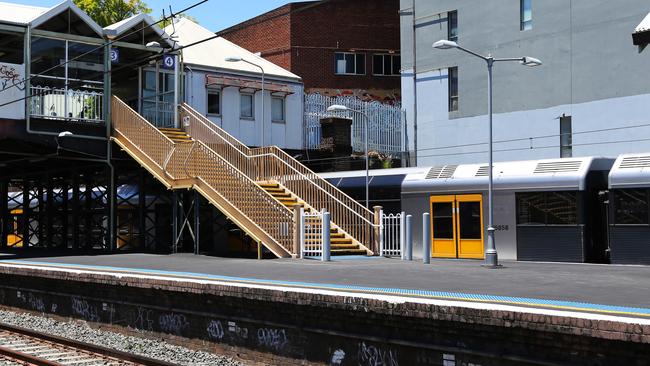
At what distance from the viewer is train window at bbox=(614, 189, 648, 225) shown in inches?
761

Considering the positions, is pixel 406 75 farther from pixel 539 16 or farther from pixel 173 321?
pixel 173 321

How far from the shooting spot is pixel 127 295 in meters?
15.4

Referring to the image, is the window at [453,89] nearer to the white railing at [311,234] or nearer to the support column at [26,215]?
the white railing at [311,234]

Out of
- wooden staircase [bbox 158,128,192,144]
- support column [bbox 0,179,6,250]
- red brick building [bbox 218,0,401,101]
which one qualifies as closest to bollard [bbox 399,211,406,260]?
wooden staircase [bbox 158,128,192,144]

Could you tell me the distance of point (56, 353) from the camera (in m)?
13.4

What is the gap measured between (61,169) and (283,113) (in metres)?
11.0

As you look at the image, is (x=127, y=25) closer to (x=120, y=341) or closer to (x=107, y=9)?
(x=120, y=341)

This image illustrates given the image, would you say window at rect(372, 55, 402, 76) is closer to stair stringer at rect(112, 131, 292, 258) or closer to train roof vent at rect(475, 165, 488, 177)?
stair stringer at rect(112, 131, 292, 258)

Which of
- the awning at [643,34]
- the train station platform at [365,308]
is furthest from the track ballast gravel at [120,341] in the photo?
the awning at [643,34]

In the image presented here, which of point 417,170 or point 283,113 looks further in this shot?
point 283,113

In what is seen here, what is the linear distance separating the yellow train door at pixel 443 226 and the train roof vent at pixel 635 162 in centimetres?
547

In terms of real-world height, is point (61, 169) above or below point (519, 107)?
below

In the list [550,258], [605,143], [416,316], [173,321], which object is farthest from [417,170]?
[416,316]

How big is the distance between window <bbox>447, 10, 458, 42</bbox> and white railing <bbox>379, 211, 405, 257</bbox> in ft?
59.9
